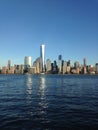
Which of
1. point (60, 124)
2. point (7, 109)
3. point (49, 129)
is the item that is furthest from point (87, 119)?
point (7, 109)

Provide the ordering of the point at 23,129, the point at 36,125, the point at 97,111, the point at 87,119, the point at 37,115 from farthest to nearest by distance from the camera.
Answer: the point at 97,111 → the point at 37,115 → the point at 87,119 → the point at 36,125 → the point at 23,129

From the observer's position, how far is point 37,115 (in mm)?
36188

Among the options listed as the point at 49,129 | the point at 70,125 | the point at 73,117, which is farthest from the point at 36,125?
the point at 73,117

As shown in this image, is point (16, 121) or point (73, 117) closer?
point (16, 121)

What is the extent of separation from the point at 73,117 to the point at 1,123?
34.7 feet

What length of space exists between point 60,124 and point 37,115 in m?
6.56

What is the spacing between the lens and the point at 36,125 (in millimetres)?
29766

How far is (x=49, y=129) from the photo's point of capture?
28.0 metres

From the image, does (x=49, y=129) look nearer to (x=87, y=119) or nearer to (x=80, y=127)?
(x=80, y=127)

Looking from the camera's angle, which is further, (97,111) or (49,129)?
(97,111)

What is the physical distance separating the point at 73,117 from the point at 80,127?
537 cm

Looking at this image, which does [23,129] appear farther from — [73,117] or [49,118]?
[73,117]

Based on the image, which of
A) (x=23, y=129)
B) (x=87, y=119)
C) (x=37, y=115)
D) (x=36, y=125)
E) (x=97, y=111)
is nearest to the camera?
(x=23, y=129)

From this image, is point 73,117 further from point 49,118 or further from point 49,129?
point 49,129
